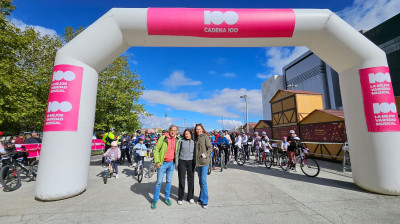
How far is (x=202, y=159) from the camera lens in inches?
167

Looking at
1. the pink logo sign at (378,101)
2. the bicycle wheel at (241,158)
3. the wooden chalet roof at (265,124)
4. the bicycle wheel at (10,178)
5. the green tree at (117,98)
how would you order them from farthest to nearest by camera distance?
1. the wooden chalet roof at (265,124)
2. the green tree at (117,98)
3. the bicycle wheel at (241,158)
4. the bicycle wheel at (10,178)
5. the pink logo sign at (378,101)

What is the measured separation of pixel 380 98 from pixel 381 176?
2162 millimetres

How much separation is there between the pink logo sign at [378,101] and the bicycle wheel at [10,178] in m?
11.2

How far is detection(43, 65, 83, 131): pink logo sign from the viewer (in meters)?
4.62

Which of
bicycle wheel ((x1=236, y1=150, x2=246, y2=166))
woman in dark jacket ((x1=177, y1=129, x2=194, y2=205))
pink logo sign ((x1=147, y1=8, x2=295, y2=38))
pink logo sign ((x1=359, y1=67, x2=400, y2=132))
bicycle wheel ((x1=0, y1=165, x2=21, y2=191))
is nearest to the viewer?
woman in dark jacket ((x1=177, y1=129, x2=194, y2=205))

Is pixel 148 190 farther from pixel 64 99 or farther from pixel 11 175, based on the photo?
pixel 11 175

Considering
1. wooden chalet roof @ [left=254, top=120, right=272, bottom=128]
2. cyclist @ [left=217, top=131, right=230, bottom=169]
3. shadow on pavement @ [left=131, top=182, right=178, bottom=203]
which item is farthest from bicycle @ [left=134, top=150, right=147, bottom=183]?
wooden chalet roof @ [left=254, top=120, right=272, bottom=128]

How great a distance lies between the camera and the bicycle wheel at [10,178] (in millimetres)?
5523

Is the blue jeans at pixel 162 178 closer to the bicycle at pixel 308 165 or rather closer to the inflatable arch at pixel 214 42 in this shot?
the inflatable arch at pixel 214 42

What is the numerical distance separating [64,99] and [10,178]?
3.80m

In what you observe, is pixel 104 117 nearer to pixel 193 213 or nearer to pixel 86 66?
pixel 86 66

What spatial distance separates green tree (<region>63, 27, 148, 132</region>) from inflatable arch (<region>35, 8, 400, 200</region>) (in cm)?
1098

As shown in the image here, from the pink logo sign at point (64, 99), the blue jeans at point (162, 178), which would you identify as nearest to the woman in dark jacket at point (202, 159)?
the blue jeans at point (162, 178)

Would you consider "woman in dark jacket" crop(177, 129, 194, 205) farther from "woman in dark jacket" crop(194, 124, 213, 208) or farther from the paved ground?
the paved ground
